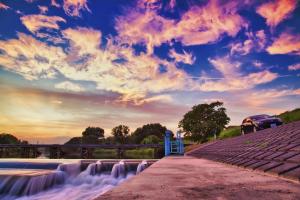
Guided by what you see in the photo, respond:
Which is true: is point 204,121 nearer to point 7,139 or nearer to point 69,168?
point 69,168

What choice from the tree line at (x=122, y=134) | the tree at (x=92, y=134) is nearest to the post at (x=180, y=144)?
the tree line at (x=122, y=134)

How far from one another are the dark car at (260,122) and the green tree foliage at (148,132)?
92.7 metres

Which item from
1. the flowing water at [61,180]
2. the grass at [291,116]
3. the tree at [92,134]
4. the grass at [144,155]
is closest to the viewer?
the flowing water at [61,180]

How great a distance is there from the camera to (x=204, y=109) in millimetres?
56188

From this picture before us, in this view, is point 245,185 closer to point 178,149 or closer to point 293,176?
point 293,176

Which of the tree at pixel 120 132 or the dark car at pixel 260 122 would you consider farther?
the tree at pixel 120 132

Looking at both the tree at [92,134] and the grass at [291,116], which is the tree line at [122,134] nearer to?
the tree at [92,134]

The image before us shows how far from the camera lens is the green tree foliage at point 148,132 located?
112 m

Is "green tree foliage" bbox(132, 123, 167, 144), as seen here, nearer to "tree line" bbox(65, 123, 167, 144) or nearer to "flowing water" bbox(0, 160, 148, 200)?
"tree line" bbox(65, 123, 167, 144)

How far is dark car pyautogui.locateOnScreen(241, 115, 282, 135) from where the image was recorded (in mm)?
18156

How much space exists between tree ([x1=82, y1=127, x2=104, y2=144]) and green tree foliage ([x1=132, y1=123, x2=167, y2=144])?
672 inches

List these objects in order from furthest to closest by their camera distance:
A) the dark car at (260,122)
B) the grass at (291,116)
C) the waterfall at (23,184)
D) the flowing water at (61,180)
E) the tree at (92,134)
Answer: the tree at (92,134), the grass at (291,116), the dark car at (260,122), the flowing water at (61,180), the waterfall at (23,184)

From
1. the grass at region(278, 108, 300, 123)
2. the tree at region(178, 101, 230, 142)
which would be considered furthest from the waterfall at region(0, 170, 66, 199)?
the tree at region(178, 101, 230, 142)

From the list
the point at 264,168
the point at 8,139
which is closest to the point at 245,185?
the point at 264,168
